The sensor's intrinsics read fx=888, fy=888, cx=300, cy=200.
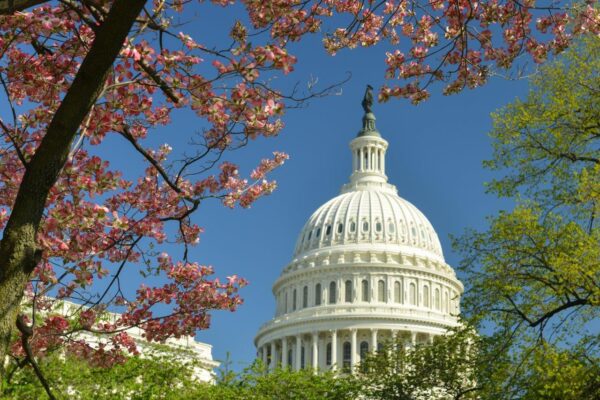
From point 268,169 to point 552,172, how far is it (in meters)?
11.0

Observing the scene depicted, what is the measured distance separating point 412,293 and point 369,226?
40.2ft

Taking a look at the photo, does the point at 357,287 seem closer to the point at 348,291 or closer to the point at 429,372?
the point at 348,291

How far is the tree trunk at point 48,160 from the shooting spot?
8422 millimetres

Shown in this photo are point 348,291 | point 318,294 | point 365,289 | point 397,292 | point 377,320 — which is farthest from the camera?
point 318,294

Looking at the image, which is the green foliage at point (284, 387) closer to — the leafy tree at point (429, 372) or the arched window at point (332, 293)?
the leafy tree at point (429, 372)

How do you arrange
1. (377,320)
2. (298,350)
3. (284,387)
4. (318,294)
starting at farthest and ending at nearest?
(318,294) → (298,350) → (377,320) → (284,387)

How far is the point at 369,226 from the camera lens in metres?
128

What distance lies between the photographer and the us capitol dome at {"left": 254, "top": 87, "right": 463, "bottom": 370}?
116 metres

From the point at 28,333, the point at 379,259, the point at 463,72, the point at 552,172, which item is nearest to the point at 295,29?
the point at 463,72

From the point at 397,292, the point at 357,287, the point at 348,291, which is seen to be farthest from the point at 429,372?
the point at 397,292

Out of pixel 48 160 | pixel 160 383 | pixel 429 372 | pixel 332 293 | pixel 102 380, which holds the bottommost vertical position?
pixel 48 160

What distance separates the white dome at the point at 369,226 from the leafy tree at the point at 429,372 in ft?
248

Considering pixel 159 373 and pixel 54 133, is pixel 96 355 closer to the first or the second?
pixel 54 133

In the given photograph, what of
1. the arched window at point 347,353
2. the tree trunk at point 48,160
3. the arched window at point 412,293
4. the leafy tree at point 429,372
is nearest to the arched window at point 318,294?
the arched window at point 347,353
